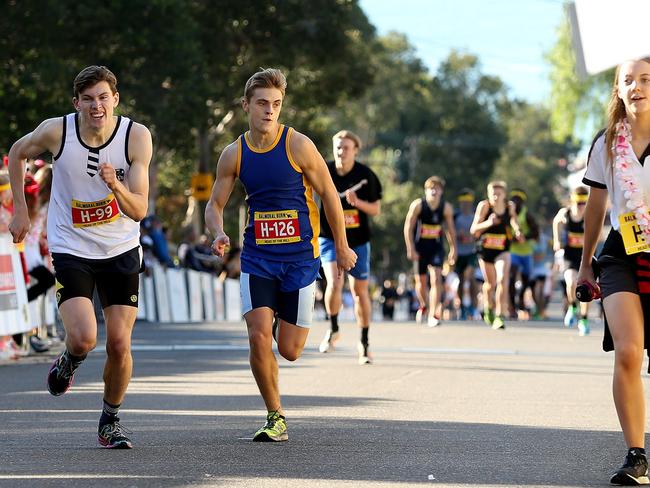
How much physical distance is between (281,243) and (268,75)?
0.96m

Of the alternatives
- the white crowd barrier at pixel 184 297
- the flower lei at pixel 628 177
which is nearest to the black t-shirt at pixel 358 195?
the flower lei at pixel 628 177

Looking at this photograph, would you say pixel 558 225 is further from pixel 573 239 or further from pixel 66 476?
pixel 66 476

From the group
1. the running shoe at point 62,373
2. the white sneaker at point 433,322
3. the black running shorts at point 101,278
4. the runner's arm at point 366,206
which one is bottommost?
the white sneaker at point 433,322

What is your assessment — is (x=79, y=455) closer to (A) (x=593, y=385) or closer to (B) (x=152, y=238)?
(A) (x=593, y=385)

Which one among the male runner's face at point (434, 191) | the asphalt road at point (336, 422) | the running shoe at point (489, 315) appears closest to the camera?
the asphalt road at point (336, 422)

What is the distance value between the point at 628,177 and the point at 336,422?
320 cm

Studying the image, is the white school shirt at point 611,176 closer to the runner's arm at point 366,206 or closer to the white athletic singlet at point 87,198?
the white athletic singlet at point 87,198

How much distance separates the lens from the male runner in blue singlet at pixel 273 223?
9.17m

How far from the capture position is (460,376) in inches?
574

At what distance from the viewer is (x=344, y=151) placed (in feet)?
51.9

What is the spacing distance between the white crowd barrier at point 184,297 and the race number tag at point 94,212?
18.4 m

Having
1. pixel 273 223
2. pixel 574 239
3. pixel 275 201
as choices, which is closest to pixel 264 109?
pixel 275 201

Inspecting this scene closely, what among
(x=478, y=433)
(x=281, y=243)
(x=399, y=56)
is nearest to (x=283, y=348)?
(x=281, y=243)

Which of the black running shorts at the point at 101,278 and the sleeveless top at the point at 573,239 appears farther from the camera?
the sleeveless top at the point at 573,239
